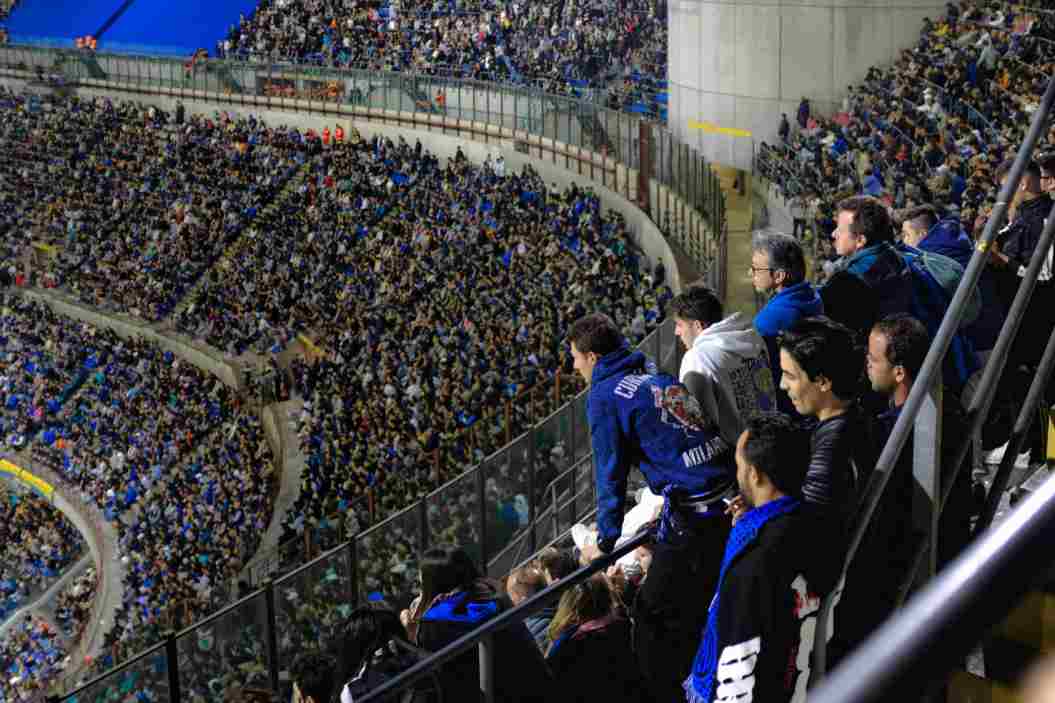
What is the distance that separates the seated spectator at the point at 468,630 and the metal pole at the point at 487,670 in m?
0.05

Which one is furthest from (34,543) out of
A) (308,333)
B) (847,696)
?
(847,696)

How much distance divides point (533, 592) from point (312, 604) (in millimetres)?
4614

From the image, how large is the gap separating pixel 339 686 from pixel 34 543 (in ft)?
82.3

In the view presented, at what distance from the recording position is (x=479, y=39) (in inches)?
1289

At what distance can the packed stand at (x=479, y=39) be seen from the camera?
1162 inches

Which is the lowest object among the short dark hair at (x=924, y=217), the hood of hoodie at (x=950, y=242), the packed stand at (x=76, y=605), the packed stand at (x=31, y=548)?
the packed stand at (x=31, y=548)

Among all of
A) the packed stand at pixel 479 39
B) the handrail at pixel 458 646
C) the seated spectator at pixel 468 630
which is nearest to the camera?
the handrail at pixel 458 646

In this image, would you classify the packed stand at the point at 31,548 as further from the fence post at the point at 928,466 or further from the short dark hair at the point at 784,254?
the fence post at the point at 928,466

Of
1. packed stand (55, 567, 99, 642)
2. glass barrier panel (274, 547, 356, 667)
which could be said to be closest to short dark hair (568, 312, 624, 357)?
glass barrier panel (274, 547, 356, 667)

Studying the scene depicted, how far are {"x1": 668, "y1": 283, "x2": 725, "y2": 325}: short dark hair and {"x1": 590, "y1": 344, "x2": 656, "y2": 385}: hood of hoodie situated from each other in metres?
0.42

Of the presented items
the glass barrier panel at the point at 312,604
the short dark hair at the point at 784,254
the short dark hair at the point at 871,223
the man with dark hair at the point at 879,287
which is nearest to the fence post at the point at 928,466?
the man with dark hair at the point at 879,287

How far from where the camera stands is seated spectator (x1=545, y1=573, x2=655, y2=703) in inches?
140

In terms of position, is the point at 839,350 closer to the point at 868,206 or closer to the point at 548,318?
the point at 868,206

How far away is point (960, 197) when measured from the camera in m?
12.8
